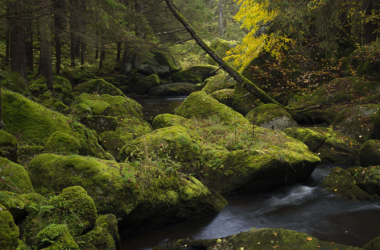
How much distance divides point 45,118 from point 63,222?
419 cm

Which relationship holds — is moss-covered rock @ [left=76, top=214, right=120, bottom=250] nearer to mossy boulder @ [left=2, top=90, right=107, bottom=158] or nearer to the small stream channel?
the small stream channel

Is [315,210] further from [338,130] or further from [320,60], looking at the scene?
[320,60]

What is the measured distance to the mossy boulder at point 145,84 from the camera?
23953 mm

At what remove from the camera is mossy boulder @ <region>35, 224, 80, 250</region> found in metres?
2.95

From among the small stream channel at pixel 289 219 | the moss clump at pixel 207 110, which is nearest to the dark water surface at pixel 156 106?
the moss clump at pixel 207 110

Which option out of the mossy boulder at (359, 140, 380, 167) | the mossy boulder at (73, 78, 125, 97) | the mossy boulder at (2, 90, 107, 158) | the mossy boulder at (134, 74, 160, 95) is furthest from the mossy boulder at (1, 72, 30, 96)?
the mossy boulder at (134, 74, 160, 95)

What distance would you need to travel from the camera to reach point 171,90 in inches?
949

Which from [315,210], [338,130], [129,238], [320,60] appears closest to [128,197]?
[129,238]

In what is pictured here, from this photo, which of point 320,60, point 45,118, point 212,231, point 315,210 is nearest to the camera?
point 212,231

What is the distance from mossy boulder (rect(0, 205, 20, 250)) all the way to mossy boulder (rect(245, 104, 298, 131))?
30.7 feet

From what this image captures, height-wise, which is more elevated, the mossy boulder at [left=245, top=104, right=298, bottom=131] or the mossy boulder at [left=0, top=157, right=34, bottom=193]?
the mossy boulder at [left=0, top=157, right=34, bottom=193]

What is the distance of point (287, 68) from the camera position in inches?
550

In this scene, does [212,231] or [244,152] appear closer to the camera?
[212,231]

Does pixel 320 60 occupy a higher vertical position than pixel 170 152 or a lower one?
higher
